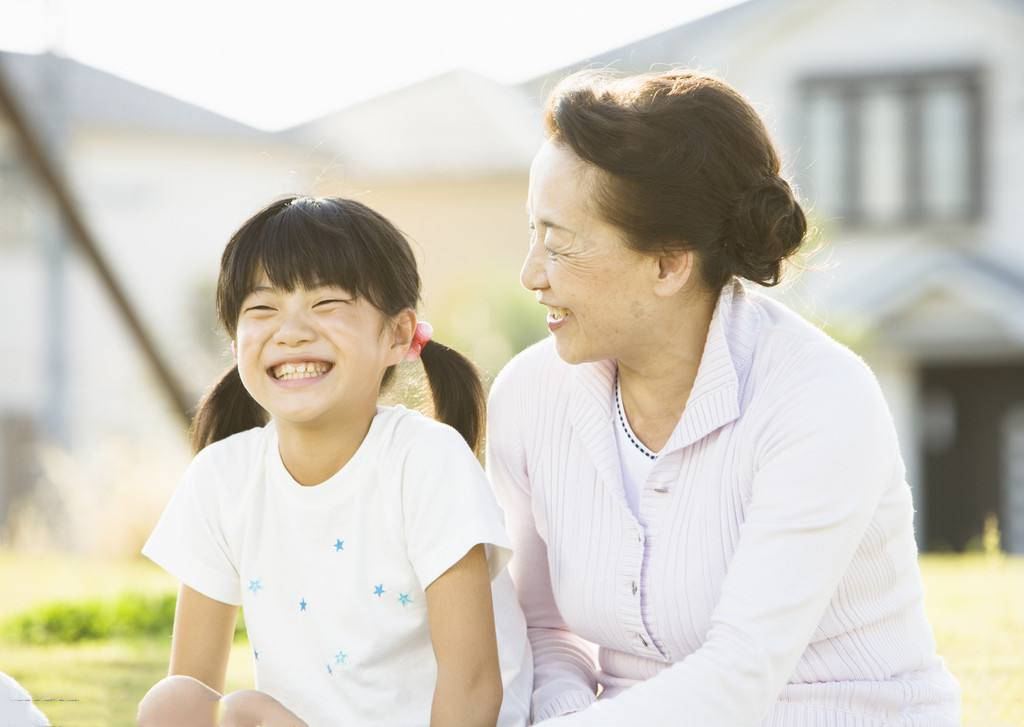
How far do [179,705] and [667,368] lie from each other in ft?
3.59

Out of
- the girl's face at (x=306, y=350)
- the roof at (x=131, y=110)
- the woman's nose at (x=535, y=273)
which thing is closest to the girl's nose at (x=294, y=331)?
the girl's face at (x=306, y=350)

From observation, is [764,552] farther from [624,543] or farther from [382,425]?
[382,425]

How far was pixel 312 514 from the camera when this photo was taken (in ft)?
9.15

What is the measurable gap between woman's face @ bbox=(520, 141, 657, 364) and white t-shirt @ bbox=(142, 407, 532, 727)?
33 cm

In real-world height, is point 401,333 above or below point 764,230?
below

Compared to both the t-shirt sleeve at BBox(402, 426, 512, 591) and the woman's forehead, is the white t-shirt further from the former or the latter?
the woman's forehead

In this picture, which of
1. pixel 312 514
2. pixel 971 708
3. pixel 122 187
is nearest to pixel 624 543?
pixel 312 514

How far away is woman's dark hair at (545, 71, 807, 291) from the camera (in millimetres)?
2672

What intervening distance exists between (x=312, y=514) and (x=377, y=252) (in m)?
0.52

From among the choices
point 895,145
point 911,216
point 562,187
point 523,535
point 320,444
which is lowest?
point 523,535

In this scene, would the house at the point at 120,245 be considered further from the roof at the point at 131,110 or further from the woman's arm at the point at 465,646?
the woman's arm at the point at 465,646

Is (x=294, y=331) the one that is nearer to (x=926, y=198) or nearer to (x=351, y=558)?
(x=351, y=558)

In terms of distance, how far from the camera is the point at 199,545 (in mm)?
2867

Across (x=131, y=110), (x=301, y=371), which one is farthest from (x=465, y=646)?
(x=131, y=110)
